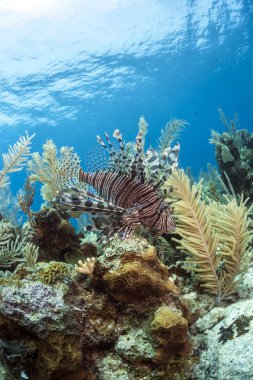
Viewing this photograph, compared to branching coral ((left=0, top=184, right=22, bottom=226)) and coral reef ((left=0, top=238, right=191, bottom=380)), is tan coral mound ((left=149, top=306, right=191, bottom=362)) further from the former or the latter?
branching coral ((left=0, top=184, right=22, bottom=226))

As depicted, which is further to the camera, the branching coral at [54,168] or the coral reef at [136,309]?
the branching coral at [54,168]

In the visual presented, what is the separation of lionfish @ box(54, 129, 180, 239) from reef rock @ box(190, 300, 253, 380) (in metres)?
1.08

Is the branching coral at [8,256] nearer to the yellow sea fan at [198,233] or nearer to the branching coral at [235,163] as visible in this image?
the yellow sea fan at [198,233]

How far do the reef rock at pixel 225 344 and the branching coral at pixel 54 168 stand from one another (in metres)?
3.11

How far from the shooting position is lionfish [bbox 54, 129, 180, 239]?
3.29 meters

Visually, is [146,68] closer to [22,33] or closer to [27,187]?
[22,33]

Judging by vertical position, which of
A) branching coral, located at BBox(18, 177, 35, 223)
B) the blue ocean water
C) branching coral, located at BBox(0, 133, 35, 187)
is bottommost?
branching coral, located at BBox(18, 177, 35, 223)

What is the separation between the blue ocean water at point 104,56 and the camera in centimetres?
2355

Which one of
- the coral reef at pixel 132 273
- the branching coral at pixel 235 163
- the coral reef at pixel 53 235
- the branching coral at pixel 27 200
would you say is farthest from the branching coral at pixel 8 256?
the branching coral at pixel 235 163

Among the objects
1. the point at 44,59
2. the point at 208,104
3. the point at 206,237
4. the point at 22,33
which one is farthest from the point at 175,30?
the point at 208,104

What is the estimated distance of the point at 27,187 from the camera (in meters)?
5.31

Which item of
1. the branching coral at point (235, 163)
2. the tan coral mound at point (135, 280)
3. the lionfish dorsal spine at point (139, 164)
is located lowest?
the tan coral mound at point (135, 280)

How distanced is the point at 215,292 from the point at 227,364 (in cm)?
107

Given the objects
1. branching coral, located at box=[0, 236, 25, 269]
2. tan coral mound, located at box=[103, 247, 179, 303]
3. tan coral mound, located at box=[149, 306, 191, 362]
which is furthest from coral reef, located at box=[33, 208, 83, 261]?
tan coral mound, located at box=[149, 306, 191, 362]
